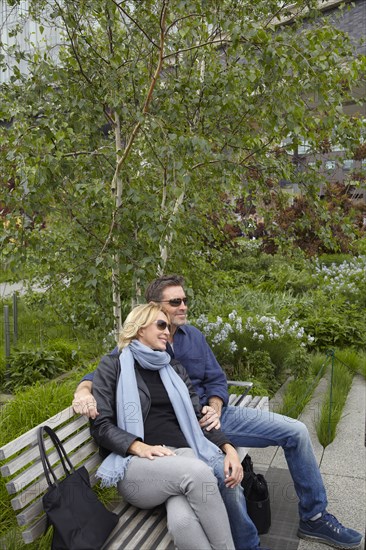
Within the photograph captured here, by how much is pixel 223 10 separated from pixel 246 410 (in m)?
3.05

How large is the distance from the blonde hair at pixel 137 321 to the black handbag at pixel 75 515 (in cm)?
85

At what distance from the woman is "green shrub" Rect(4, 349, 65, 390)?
388 centimetres

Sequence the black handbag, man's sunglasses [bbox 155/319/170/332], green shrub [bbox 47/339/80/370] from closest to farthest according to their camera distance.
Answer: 1. the black handbag
2. man's sunglasses [bbox 155/319/170/332]
3. green shrub [bbox 47/339/80/370]

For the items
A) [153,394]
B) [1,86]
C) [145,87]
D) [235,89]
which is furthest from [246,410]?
[1,86]

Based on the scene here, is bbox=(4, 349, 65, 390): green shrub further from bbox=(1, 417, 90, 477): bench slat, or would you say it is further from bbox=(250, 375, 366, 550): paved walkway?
bbox=(1, 417, 90, 477): bench slat

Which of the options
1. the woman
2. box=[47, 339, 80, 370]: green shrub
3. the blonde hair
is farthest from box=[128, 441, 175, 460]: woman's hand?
box=[47, 339, 80, 370]: green shrub

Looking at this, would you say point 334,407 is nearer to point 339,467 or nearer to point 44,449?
point 339,467

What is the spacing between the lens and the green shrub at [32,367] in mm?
7129

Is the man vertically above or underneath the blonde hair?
underneath

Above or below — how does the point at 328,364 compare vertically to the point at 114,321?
below

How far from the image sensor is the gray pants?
111 inches

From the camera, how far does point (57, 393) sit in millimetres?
5039

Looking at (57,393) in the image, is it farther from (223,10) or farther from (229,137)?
(223,10)

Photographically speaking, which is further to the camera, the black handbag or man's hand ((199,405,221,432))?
man's hand ((199,405,221,432))
